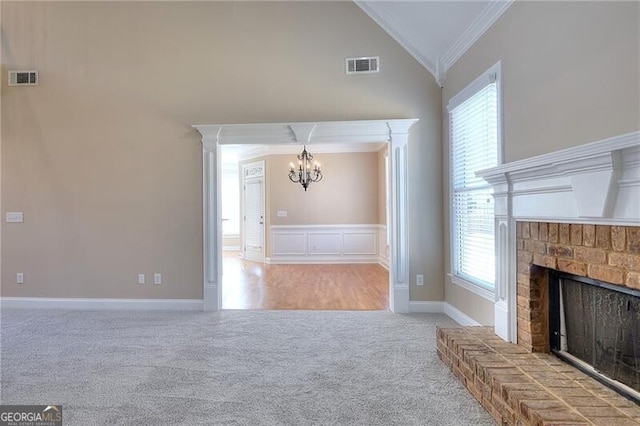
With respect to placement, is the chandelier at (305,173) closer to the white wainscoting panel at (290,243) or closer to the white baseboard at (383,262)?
the white wainscoting panel at (290,243)

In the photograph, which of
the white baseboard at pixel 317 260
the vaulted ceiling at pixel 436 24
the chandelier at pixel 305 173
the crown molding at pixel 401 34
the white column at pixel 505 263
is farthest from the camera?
the white baseboard at pixel 317 260

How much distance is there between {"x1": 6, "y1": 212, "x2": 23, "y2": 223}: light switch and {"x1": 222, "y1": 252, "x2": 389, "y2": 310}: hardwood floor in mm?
2887

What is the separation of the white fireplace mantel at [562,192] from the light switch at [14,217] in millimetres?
5607

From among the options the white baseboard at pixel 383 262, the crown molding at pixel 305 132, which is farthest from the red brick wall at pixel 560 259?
the white baseboard at pixel 383 262

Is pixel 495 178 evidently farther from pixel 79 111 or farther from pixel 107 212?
pixel 79 111

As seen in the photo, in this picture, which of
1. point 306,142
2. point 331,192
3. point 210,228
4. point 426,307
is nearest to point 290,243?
point 331,192

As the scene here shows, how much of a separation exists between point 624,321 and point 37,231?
19.7ft

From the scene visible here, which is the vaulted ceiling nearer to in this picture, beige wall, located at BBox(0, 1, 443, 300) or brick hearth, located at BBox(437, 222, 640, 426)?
beige wall, located at BBox(0, 1, 443, 300)

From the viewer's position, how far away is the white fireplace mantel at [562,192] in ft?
5.04

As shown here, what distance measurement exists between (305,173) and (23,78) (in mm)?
5031

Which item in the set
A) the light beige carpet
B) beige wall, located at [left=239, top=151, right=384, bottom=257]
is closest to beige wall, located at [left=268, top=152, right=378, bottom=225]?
beige wall, located at [left=239, top=151, right=384, bottom=257]

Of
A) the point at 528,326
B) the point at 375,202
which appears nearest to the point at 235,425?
the point at 528,326

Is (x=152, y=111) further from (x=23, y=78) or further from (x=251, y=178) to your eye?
(x=251, y=178)

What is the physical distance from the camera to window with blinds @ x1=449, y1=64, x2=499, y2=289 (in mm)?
3154
